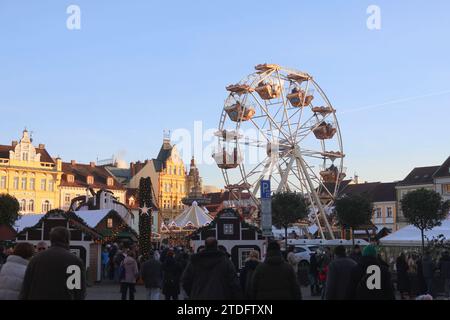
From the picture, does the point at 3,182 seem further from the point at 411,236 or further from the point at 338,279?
the point at 338,279

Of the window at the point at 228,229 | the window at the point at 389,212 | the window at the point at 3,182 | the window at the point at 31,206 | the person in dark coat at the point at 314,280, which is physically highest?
the window at the point at 3,182

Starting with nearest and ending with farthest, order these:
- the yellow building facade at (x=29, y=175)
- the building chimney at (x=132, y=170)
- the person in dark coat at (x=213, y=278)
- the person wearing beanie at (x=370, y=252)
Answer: the person in dark coat at (x=213, y=278)
the person wearing beanie at (x=370, y=252)
the yellow building facade at (x=29, y=175)
the building chimney at (x=132, y=170)

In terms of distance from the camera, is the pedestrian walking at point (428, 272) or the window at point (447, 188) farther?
the window at point (447, 188)

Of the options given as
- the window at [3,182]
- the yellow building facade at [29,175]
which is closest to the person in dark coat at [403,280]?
the yellow building facade at [29,175]

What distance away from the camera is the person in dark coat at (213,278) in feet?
28.9

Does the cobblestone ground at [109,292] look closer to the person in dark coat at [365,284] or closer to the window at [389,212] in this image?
the person in dark coat at [365,284]

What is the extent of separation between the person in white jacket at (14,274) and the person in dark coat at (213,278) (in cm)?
218

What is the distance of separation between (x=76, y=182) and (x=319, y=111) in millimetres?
42491

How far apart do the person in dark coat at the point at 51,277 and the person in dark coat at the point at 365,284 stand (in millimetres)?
3607

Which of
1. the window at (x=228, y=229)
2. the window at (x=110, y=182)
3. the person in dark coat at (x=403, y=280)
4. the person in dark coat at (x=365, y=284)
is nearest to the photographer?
the person in dark coat at (x=365, y=284)

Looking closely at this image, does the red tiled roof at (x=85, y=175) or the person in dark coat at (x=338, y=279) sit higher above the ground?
the red tiled roof at (x=85, y=175)

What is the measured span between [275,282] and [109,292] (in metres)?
17.5
